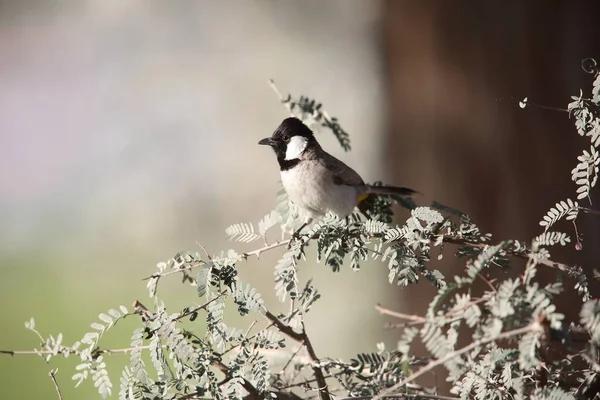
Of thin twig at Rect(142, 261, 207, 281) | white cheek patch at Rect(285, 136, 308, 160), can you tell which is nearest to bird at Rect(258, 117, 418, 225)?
white cheek patch at Rect(285, 136, 308, 160)

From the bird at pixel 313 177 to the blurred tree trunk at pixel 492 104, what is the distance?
0.27m

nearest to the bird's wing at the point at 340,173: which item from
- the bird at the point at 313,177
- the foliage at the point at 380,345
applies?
the bird at the point at 313,177

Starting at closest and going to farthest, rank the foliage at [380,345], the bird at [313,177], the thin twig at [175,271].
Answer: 1. the foliage at [380,345]
2. the thin twig at [175,271]
3. the bird at [313,177]

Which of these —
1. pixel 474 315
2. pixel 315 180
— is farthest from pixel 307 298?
pixel 315 180

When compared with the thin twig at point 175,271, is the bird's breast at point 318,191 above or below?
above

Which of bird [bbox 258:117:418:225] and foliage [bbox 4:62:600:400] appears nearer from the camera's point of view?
foliage [bbox 4:62:600:400]

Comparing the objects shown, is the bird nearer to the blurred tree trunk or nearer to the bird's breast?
the bird's breast

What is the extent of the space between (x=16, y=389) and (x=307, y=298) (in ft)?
6.26

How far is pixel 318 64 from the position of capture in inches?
130

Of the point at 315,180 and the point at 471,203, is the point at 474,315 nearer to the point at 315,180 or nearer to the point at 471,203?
the point at 315,180

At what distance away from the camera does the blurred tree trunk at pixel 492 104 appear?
1.37m

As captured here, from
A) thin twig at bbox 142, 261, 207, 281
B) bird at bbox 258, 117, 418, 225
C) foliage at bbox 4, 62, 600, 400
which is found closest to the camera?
foliage at bbox 4, 62, 600, 400

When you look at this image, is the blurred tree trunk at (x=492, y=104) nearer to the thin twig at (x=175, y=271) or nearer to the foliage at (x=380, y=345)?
the foliage at (x=380, y=345)

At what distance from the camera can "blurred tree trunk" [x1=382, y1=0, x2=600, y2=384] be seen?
54.1 inches
